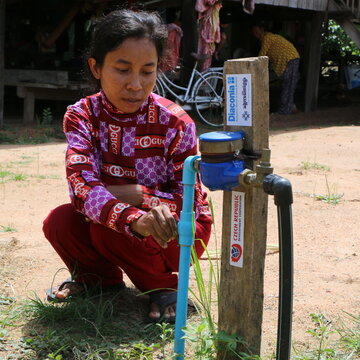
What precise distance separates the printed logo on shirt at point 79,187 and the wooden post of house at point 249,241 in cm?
58

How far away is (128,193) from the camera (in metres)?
2.38

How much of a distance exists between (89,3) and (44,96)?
1747mm

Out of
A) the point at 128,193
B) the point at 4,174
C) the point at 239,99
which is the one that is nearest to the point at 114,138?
the point at 128,193

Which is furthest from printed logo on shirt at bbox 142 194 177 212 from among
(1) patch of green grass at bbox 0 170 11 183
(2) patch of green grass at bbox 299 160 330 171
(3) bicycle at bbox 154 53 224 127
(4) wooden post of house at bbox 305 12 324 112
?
(4) wooden post of house at bbox 305 12 324 112

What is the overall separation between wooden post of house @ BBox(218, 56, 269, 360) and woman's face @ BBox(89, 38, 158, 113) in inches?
22.5

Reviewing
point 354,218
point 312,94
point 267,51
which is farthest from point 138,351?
point 312,94

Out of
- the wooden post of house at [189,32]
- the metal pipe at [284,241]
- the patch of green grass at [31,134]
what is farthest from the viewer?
the wooden post of house at [189,32]

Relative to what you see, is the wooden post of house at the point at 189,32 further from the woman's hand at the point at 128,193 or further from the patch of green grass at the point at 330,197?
the woman's hand at the point at 128,193

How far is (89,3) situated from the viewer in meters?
10.4

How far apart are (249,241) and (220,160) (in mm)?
278

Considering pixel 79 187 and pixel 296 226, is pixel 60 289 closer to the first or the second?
pixel 79 187

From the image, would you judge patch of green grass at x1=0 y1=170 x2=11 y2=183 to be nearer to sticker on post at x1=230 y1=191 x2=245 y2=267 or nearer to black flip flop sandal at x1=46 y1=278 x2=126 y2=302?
black flip flop sandal at x1=46 y1=278 x2=126 y2=302

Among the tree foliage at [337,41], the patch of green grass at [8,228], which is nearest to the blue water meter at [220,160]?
the patch of green grass at [8,228]

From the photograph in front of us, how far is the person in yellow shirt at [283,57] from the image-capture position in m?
11.9
